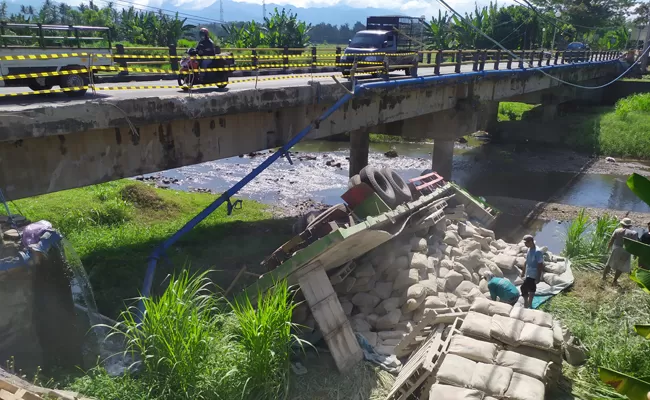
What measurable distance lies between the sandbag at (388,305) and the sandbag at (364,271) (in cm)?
56

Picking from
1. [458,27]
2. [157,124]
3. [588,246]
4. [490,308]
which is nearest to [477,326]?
[490,308]

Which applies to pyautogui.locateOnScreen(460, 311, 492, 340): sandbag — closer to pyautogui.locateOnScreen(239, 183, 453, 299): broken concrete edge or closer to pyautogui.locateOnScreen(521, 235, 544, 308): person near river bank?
pyautogui.locateOnScreen(239, 183, 453, 299): broken concrete edge

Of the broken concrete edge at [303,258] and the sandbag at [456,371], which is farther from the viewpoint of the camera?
the broken concrete edge at [303,258]

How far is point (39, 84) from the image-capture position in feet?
27.8

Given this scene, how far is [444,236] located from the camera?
10.8m

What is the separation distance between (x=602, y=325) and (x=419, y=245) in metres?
3.27

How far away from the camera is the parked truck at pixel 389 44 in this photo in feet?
52.3

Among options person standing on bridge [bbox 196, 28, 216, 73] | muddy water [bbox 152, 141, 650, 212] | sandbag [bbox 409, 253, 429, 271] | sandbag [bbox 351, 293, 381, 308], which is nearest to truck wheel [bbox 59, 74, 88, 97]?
person standing on bridge [bbox 196, 28, 216, 73]

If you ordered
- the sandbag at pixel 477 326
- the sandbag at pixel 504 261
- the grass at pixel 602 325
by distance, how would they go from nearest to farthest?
the sandbag at pixel 477 326
the grass at pixel 602 325
the sandbag at pixel 504 261

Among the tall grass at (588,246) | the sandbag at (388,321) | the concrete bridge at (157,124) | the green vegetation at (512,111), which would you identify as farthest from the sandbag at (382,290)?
the green vegetation at (512,111)

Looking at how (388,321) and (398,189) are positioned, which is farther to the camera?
(398,189)

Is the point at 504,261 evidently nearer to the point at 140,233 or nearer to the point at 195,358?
the point at 195,358

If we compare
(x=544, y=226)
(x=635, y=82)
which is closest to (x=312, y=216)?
(x=544, y=226)

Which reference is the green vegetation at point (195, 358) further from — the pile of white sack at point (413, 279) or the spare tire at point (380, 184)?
the spare tire at point (380, 184)
